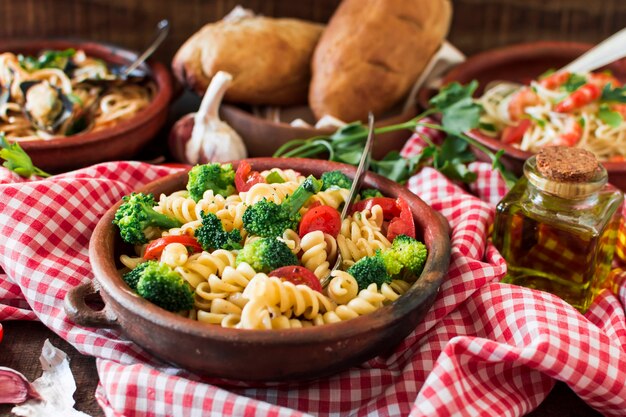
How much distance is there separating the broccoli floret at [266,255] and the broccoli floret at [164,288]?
6.5 inches

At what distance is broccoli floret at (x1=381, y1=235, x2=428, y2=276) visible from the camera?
5.84ft

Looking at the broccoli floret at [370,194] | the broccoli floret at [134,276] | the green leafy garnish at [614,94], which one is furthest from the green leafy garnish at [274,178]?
the green leafy garnish at [614,94]

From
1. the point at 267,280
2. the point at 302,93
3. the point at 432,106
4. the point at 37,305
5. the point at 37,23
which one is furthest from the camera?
the point at 37,23

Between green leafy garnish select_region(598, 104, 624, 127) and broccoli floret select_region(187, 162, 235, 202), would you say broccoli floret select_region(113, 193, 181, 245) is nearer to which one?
broccoli floret select_region(187, 162, 235, 202)

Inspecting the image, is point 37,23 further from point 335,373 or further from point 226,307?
point 335,373

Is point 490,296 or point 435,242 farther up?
point 435,242

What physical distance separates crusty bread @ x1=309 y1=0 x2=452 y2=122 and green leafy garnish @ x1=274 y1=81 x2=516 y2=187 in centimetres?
22

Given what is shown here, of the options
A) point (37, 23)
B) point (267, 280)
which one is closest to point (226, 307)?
point (267, 280)

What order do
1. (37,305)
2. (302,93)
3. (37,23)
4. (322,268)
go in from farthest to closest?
(37,23) < (302,93) < (37,305) < (322,268)

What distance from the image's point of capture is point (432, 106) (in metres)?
2.84

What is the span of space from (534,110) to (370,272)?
131cm

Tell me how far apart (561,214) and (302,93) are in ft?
4.59

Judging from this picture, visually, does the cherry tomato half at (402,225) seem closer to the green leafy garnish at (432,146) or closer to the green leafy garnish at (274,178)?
the green leafy garnish at (274,178)

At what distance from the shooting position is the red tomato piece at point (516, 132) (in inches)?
106
